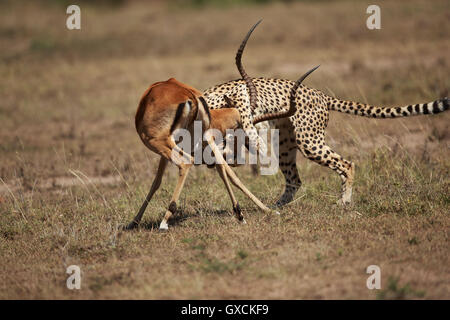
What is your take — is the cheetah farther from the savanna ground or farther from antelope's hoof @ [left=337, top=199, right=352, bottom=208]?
the savanna ground

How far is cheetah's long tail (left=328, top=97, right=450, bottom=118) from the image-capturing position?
259 inches

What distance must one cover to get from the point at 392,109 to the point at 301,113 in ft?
3.35

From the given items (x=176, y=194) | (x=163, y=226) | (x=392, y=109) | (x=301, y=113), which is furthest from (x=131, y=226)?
(x=392, y=109)

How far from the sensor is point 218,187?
25.6 feet

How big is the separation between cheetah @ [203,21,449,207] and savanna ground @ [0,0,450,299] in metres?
0.40

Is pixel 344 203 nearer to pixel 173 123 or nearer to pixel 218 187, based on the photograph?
pixel 218 187

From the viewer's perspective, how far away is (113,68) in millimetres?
16766

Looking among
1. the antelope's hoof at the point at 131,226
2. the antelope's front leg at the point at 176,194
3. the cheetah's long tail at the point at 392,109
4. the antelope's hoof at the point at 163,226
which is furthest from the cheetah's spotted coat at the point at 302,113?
the antelope's hoof at the point at 131,226

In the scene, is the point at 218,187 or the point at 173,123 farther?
the point at 218,187

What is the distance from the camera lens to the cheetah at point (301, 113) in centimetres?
692

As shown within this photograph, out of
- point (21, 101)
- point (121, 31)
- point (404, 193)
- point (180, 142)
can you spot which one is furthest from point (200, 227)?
point (121, 31)

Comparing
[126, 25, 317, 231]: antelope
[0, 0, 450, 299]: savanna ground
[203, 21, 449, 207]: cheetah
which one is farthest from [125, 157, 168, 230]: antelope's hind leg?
[203, 21, 449, 207]: cheetah

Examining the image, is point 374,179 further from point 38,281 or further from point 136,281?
point 38,281

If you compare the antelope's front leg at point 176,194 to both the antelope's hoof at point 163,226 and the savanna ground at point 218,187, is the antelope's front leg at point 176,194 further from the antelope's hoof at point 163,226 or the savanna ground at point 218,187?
the savanna ground at point 218,187
